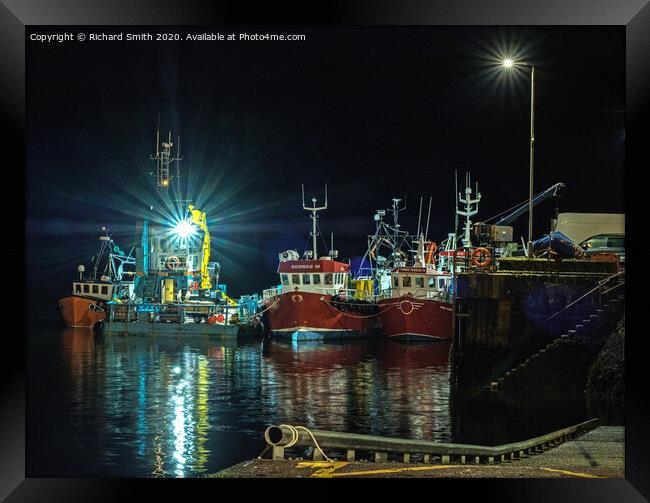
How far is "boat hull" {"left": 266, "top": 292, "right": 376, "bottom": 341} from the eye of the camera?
17494mm

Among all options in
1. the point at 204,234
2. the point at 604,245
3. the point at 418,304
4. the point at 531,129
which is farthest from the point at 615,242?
the point at 418,304

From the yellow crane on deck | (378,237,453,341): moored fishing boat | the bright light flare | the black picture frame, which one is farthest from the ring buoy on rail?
the bright light flare

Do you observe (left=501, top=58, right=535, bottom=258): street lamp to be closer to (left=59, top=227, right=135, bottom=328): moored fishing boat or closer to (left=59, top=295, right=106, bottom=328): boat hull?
(left=59, top=227, right=135, bottom=328): moored fishing boat

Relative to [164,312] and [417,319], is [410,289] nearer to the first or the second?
[417,319]

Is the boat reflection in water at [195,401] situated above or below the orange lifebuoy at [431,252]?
below

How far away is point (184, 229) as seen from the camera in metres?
11.5

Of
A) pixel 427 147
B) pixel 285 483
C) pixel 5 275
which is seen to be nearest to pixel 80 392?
pixel 5 275

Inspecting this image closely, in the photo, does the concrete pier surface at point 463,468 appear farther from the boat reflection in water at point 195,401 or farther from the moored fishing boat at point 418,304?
the moored fishing boat at point 418,304

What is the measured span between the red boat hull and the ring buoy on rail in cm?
374

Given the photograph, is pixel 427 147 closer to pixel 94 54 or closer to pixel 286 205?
pixel 286 205

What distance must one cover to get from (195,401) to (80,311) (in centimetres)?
191

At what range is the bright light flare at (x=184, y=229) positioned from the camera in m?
11.4

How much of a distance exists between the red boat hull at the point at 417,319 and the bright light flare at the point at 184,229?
5.24 m

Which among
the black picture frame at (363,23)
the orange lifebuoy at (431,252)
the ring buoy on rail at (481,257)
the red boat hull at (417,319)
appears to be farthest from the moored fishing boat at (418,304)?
the black picture frame at (363,23)
